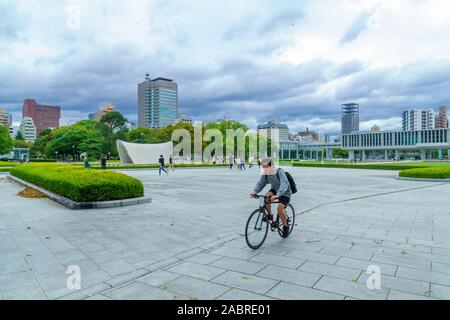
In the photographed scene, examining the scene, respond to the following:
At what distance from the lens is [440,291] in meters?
3.65

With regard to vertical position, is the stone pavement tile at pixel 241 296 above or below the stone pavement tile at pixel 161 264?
below

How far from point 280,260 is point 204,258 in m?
1.18

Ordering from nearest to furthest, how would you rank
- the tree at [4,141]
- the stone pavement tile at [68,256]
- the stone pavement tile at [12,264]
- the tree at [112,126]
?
the stone pavement tile at [12,264], the stone pavement tile at [68,256], the tree at [4,141], the tree at [112,126]

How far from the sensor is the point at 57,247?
525cm

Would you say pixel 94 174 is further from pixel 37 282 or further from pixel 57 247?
pixel 37 282

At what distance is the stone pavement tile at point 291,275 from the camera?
390cm

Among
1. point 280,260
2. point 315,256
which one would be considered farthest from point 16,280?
point 315,256

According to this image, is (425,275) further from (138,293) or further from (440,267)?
(138,293)

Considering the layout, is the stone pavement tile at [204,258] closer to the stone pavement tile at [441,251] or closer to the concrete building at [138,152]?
the stone pavement tile at [441,251]

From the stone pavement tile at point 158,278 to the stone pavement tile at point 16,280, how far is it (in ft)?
4.35

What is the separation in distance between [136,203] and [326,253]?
6406 mm

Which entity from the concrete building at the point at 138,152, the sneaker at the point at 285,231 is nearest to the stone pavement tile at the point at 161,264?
the sneaker at the point at 285,231

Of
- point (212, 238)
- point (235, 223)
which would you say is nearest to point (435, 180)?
point (235, 223)

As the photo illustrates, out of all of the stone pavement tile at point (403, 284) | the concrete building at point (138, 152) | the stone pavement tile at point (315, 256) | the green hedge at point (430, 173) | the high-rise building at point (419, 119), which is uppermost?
the high-rise building at point (419, 119)
